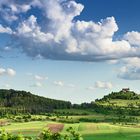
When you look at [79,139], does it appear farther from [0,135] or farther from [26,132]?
[26,132]

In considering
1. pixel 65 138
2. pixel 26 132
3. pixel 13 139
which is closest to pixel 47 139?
pixel 65 138

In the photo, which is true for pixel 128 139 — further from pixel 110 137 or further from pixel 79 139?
pixel 79 139

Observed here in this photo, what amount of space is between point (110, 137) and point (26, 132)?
34.6 m

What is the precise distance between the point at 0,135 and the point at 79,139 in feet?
48.3

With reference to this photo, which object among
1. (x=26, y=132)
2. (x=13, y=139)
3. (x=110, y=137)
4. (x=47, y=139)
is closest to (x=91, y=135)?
(x=110, y=137)

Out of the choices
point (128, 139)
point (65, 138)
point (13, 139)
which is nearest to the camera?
point (13, 139)

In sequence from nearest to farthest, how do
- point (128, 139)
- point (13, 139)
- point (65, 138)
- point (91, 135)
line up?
point (13, 139) → point (65, 138) → point (128, 139) → point (91, 135)

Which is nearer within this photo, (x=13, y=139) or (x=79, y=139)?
(x=13, y=139)

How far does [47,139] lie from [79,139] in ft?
18.6

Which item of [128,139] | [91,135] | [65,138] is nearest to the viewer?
[65,138]

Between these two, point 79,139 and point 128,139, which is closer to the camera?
point 79,139

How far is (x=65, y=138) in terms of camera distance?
257ft

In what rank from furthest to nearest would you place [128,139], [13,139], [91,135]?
[91,135] < [128,139] < [13,139]

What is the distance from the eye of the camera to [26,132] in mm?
198750
